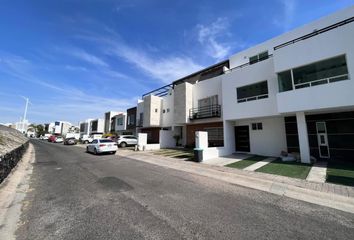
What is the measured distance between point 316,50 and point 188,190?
11.8 metres

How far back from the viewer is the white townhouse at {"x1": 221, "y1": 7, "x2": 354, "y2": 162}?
33.8 feet

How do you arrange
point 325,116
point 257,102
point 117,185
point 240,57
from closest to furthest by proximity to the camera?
point 117,185 → point 325,116 → point 257,102 → point 240,57

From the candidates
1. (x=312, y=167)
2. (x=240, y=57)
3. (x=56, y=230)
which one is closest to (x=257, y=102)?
(x=312, y=167)

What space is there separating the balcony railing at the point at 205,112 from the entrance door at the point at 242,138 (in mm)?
2538

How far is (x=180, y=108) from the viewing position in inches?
827

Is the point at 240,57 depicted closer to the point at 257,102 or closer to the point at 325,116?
the point at 257,102

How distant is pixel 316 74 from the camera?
1112 centimetres

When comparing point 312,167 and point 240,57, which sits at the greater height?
point 240,57

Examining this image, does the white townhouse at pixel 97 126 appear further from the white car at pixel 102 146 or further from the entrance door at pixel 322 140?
the entrance door at pixel 322 140

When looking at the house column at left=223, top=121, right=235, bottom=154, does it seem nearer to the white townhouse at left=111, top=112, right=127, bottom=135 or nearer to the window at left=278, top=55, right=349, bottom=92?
the window at left=278, top=55, right=349, bottom=92

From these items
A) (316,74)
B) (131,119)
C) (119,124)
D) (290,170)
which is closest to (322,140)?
(316,74)

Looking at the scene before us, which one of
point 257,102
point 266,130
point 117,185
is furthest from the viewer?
point 266,130

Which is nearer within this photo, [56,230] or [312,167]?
[56,230]

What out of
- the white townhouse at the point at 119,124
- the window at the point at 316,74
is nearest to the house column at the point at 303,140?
the window at the point at 316,74
